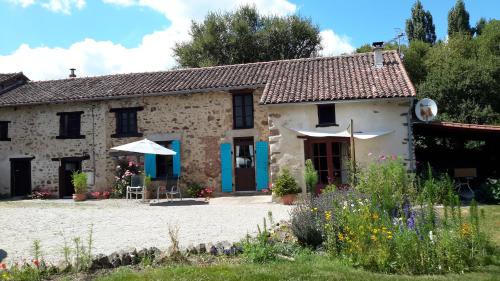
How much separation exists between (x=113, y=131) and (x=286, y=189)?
805 centimetres

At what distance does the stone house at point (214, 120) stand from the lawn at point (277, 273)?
8393 millimetres

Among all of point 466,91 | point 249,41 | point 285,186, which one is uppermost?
point 249,41

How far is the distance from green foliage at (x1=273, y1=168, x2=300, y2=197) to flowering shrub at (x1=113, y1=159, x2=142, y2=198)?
6.15 m

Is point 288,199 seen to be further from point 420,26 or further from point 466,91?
point 420,26

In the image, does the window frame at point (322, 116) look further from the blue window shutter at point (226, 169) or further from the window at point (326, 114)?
the blue window shutter at point (226, 169)

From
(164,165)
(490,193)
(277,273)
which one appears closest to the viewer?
(277,273)

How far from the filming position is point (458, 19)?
36.5 meters

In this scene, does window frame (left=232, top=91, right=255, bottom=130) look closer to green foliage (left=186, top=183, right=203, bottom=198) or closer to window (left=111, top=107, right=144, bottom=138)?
green foliage (left=186, top=183, right=203, bottom=198)

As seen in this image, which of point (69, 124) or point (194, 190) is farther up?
point (69, 124)

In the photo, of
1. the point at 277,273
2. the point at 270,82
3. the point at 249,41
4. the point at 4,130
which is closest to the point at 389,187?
the point at 277,273

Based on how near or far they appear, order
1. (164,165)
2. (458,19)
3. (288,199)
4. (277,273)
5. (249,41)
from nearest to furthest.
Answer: (277,273) → (288,199) → (164,165) → (249,41) → (458,19)

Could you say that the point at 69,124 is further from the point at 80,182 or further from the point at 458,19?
the point at 458,19

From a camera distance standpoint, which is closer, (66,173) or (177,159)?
(177,159)

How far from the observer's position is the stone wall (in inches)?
530
